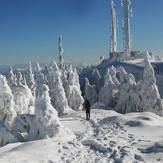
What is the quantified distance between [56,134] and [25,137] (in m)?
3.28

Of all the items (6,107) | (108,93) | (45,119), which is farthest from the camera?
(108,93)

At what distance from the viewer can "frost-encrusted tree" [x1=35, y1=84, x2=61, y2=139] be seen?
77.1 ft

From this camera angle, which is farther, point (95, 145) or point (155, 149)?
point (95, 145)

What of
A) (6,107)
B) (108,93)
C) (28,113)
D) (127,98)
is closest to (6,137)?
→ (6,107)

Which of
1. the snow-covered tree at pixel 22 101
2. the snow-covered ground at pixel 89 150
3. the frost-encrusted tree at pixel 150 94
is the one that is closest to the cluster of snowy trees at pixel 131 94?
the frost-encrusted tree at pixel 150 94

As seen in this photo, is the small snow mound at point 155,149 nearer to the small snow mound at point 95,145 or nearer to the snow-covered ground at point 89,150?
the snow-covered ground at point 89,150

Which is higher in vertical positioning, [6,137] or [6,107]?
[6,107]

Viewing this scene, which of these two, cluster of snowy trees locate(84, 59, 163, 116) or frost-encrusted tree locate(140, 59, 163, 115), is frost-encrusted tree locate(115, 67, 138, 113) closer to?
cluster of snowy trees locate(84, 59, 163, 116)

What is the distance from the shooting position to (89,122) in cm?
3278

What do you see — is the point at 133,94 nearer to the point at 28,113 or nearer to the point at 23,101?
the point at 23,101

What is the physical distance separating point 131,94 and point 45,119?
43.2 m

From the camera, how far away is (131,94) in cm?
6569

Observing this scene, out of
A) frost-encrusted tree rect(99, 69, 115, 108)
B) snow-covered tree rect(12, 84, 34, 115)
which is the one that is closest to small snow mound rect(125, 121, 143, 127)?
snow-covered tree rect(12, 84, 34, 115)

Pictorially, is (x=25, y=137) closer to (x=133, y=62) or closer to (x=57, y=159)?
(x=57, y=159)
